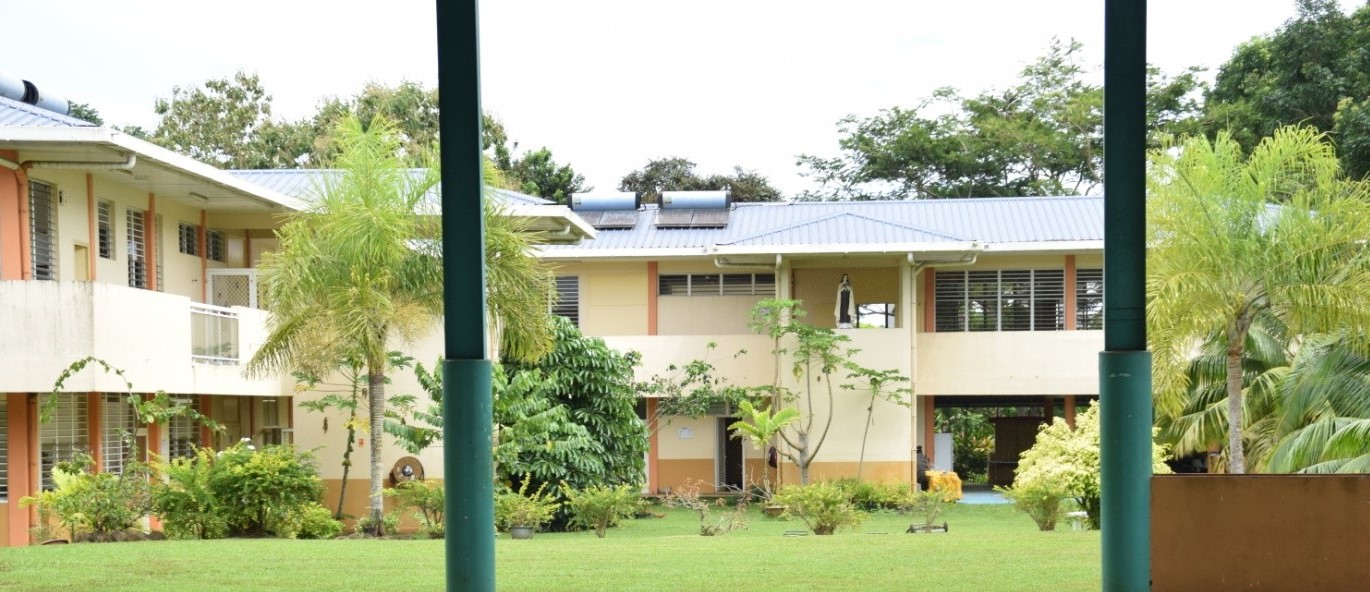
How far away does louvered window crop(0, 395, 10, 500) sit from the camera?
60.0 ft

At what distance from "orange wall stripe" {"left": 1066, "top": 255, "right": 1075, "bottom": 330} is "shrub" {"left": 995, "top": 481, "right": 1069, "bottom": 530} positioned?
35.6ft

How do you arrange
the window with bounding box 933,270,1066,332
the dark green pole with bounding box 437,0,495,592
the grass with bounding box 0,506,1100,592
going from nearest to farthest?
the dark green pole with bounding box 437,0,495,592 < the grass with bounding box 0,506,1100,592 < the window with bounding box 933,270,1066,332

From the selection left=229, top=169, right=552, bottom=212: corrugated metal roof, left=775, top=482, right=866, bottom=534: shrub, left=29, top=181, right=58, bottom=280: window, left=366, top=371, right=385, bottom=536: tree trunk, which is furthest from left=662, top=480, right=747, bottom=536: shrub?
left=29, top=181, right=58, bottom=280: window

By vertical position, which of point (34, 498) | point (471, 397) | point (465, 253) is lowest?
point (34, 498)

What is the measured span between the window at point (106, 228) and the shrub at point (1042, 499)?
517 inches

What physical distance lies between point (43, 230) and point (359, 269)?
15.2 ft

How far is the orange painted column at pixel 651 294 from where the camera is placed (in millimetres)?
29875

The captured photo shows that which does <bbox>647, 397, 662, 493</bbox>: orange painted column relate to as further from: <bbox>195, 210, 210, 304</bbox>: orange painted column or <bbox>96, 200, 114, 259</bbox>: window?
<bbox>96, 200, 114, 259</bbox>: window

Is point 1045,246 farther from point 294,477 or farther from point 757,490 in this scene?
point 294,477

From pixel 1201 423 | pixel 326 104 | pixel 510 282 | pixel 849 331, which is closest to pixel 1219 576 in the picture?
pixel 510 282

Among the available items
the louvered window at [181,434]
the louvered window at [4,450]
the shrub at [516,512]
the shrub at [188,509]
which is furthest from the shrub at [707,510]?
the louvered window at [4,450]

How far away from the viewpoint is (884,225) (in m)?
28.1

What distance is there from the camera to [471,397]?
7312 millimetres

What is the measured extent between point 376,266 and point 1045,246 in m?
14.5
